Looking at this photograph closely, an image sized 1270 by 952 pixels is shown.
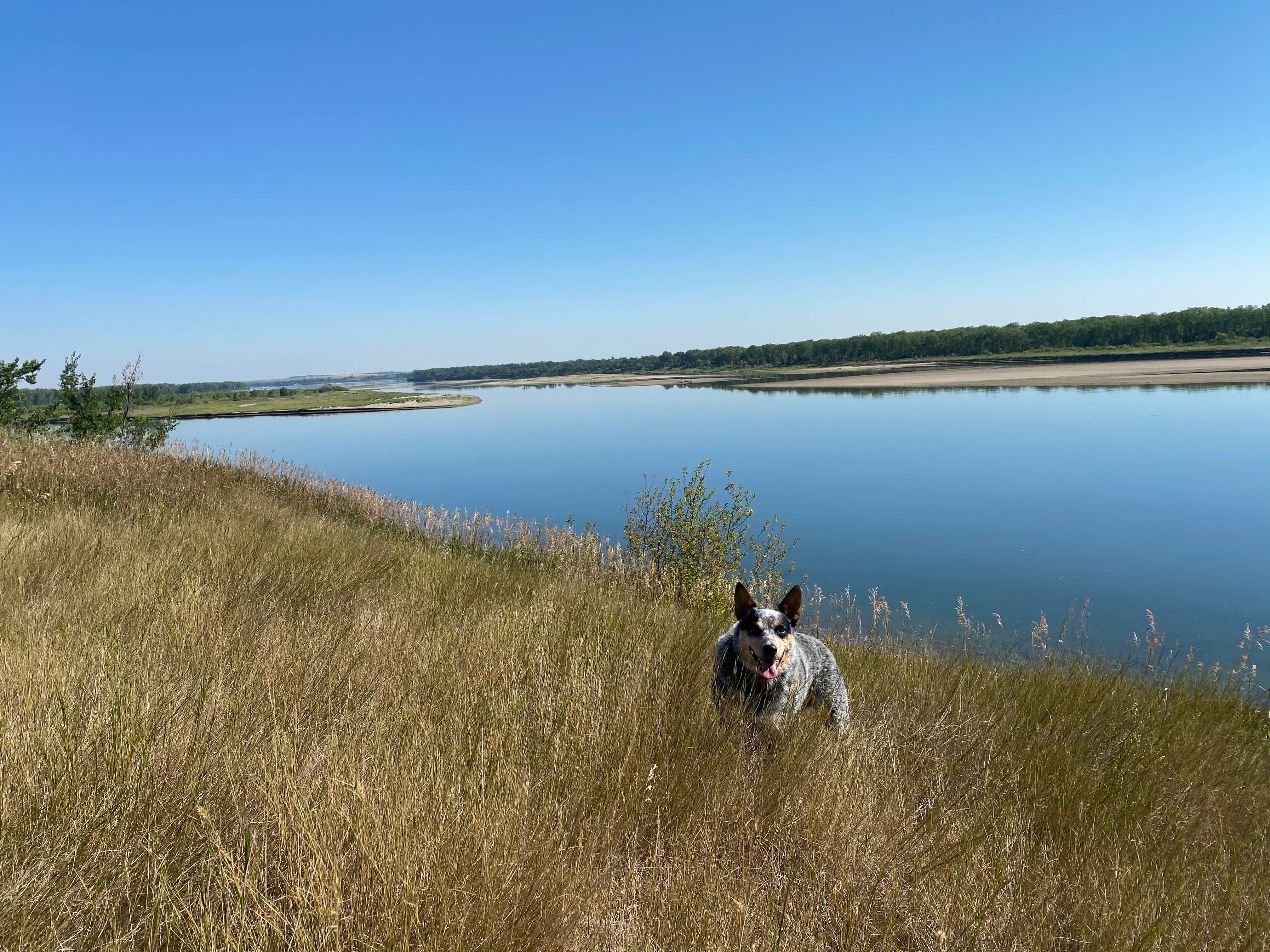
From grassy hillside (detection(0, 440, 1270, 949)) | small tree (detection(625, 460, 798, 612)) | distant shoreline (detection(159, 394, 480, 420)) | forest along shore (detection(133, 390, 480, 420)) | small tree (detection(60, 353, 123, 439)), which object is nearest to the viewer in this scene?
grassy hillside (detection(0, 440, 1270, 949))

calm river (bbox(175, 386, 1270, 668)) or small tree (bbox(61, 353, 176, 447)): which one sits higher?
small tree (bbox(61, 353, 176, 447))

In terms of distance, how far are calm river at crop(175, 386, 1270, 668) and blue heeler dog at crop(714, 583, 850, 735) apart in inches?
363

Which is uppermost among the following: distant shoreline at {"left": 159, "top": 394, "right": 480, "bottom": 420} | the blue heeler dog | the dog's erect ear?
distant shoreline at {"left": 159, "top": 394, "right": 480, "bottom": 420}

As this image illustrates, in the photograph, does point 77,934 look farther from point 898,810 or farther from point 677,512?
point 677,512

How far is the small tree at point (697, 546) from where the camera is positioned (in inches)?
369

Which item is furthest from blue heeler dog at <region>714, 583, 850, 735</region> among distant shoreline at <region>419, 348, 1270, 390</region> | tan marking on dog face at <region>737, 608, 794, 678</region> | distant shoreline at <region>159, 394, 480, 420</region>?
distant shoreline at <region>159, 394, 480, 420</region>

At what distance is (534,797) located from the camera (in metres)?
2.43

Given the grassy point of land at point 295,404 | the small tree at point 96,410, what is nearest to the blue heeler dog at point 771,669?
the small tree at point 96,410

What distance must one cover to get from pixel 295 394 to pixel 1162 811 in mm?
147656

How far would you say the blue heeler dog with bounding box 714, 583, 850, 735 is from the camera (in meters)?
3.16

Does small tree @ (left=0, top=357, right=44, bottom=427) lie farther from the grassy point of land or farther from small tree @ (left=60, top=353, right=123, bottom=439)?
the grassy point of land

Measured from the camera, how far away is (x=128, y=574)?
15.3ft

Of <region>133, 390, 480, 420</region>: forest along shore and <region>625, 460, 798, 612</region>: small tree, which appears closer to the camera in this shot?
<region>625, 460, 798, 612</region>: small tree

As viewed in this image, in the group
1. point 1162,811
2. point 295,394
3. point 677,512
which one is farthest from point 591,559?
Answer: point 295,394
